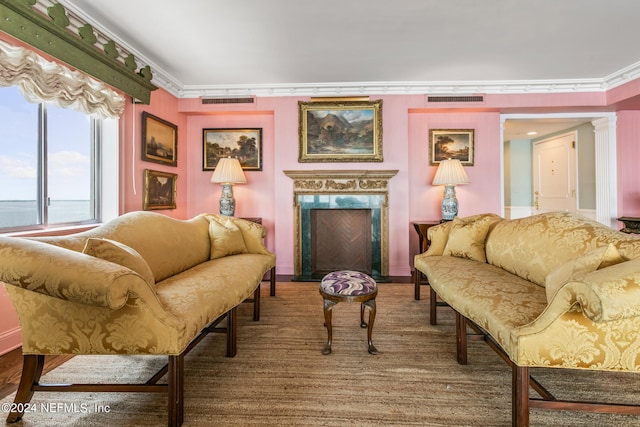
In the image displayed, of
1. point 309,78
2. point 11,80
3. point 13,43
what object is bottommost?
point 11,80

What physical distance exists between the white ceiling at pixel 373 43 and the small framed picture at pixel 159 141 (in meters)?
0.55

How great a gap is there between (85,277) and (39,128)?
2.18m

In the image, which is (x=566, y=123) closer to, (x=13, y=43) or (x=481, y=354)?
(x=481, y=354)

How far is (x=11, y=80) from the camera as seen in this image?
198cm

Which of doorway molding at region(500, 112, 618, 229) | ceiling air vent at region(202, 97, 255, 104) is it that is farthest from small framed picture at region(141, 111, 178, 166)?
doorway molding at region(500, 112, 618, 229)

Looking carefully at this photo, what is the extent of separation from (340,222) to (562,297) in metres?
3.17

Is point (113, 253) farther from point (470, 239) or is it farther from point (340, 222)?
point (340, 222)

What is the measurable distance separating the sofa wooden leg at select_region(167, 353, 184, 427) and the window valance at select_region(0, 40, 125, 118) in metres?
2.22

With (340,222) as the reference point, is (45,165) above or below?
above

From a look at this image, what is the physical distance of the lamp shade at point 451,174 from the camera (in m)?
3.74

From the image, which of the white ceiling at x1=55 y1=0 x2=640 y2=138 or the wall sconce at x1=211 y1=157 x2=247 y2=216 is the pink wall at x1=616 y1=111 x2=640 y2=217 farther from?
the wall sconce at x1=211 y1=157 x2=247 y2=216

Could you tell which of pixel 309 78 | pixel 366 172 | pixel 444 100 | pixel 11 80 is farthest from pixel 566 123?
pixel 11 80

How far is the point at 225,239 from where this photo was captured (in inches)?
110

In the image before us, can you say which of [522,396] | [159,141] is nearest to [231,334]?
[522,396]
